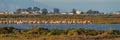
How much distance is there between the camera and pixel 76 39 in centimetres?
3450

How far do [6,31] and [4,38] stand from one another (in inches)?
315

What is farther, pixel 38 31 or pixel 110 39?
pixel 38 31

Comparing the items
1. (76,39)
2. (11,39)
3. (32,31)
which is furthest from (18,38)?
(32,31)

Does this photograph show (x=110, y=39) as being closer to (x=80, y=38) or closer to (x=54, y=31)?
(x=80, y=38)

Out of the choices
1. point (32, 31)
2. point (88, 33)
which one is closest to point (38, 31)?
point (32, 31)

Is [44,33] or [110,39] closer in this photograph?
[110,39]

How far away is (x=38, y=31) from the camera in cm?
4412

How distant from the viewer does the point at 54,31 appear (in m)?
44.0

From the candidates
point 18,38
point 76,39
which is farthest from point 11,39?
point 76,39

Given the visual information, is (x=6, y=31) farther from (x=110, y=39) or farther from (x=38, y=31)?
(x=110, y=39)

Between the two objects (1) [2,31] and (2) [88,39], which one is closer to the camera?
(2) [88,39]

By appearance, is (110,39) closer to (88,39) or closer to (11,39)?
(88,39)

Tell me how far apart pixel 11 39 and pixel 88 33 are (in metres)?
8.83

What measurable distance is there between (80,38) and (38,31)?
975cm
